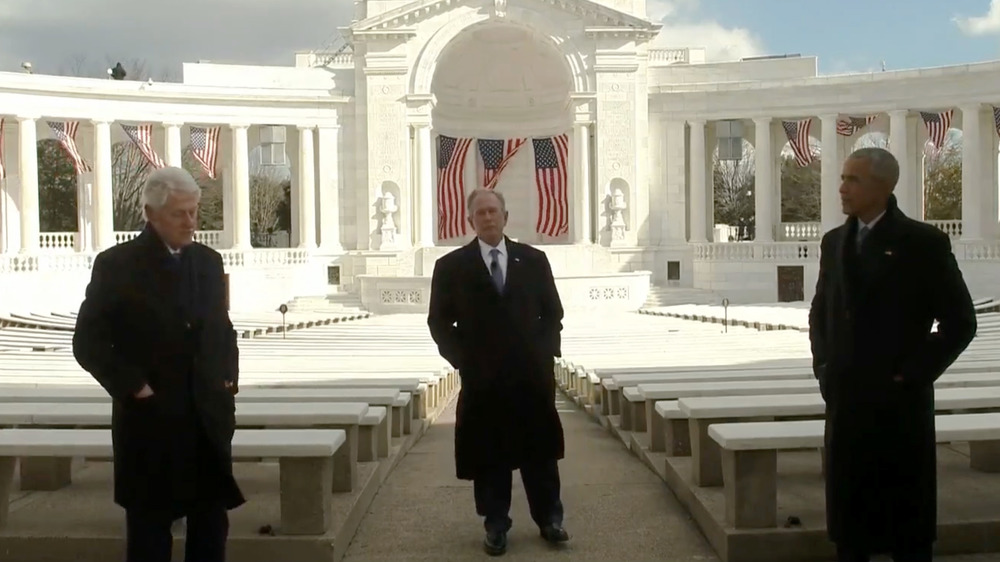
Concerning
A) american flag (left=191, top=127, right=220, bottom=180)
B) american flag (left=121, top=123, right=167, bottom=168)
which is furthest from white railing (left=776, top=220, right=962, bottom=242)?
american flag (left=121, top=123, right=167, bottom=168)

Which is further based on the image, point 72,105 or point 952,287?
point 72,105

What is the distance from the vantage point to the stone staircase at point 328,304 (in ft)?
116

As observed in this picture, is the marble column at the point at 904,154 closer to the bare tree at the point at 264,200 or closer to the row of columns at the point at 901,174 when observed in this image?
the row of columns at the point at 901,174

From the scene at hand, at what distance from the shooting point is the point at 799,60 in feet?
134

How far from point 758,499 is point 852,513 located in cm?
91

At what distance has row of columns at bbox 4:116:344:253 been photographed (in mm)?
35469

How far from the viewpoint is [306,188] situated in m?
40.0

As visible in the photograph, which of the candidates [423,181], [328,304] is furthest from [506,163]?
[328,304]

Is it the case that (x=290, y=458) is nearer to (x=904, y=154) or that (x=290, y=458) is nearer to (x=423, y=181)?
(x=423, y=181)

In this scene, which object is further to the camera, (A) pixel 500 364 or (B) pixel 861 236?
(A) pixel 500 364

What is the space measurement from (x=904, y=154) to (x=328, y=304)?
21743mm

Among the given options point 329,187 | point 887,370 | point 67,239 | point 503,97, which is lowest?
point 887,370

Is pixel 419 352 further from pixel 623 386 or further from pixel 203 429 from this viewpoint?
pixel 203 429

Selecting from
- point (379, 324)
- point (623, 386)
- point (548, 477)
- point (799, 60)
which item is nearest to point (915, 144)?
point (799, 60)
